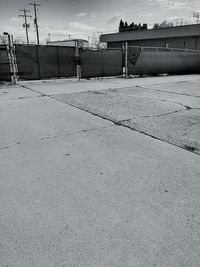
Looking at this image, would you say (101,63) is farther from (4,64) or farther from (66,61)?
(4,64)

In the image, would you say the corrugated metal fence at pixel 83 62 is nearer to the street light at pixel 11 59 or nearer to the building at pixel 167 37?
the street light at pixel 11 59

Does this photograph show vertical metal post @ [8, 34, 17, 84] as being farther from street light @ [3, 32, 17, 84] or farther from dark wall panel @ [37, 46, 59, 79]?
dark wall panel @ [37, 46, 59, 79]

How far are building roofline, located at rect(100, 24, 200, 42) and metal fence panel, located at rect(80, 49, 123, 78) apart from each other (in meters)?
24.0

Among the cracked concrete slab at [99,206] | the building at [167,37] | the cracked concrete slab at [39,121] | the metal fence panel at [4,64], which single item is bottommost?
the cracked concrete slab at [99,206]

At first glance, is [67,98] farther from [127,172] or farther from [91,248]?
[91,248]

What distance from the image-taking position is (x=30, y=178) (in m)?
2.76

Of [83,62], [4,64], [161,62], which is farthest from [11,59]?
[161,62]

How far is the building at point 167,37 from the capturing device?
34.6 meters

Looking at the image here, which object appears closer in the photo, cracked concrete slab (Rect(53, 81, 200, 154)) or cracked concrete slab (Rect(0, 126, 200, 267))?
cracked concrete slab (Rect(0, 126, 200, 267))

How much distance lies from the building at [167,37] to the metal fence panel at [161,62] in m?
17.0

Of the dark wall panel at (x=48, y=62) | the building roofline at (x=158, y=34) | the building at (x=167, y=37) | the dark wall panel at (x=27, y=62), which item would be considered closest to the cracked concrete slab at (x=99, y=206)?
the dark wall panel at (x=27, y=62)

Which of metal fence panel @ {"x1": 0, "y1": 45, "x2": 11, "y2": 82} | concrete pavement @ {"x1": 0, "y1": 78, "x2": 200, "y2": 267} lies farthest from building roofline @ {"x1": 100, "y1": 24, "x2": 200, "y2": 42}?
→ concrete pavement @ {"x1": 0, "y1": 78, "x2": 200, "y2": 267}

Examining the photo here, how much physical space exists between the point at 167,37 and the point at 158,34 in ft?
5.21

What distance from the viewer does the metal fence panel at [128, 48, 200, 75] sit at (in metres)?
15.9
